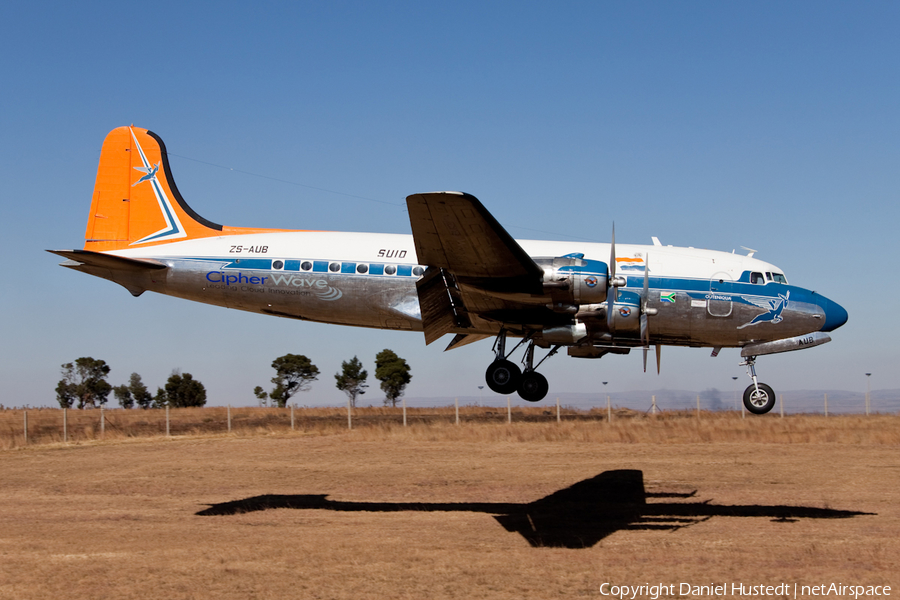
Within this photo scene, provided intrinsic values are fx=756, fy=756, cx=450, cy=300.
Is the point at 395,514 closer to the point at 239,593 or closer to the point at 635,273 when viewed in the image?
the point at 239,593

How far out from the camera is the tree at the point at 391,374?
6781 centimetres

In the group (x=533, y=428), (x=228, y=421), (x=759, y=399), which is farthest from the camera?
(x=228, y=421)

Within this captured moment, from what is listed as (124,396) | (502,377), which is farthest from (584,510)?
(124,396)

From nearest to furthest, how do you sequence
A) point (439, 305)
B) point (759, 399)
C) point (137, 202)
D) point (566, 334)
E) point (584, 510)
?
point (566, 334), point (439, 305), point (759, 399), point (137, 202), point (584, 510)

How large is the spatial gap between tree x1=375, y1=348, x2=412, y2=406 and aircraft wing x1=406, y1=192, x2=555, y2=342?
47.9 meters

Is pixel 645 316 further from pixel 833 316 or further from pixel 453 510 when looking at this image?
pixel 453 510

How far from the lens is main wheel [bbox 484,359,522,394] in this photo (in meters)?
18.8

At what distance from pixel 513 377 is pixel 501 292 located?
9.57 ft

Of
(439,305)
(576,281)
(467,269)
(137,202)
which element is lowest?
(439,305)

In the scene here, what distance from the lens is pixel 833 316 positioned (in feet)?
65.8

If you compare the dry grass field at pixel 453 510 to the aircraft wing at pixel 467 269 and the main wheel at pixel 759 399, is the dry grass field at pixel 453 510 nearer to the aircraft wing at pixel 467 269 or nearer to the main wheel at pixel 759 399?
the main wheel at pixel 759 399

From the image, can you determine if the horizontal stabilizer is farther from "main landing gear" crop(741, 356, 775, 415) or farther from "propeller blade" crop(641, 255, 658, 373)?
"main landing gear" crop(741, 356, 775, 415)

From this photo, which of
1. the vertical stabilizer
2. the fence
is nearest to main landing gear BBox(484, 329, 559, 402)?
the vertical stabilizer

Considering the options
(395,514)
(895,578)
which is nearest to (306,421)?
(395,514)
